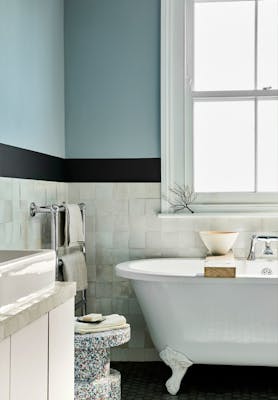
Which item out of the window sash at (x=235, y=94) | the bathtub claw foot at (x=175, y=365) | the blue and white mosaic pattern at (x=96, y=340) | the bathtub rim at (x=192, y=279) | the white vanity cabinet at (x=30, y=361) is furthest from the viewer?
the window sash at (x=235, y=94)

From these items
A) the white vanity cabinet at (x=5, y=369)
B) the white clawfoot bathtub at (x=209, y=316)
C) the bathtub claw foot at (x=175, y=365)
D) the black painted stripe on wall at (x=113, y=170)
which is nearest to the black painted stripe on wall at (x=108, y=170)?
the black painted stripe on wall at (x=113, y=170)

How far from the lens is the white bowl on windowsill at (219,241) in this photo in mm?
4316

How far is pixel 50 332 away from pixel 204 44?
9.70ft

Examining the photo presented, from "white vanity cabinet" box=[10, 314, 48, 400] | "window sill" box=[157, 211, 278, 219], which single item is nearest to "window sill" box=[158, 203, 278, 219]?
"window sill" box=[157, 211, 278, 219]

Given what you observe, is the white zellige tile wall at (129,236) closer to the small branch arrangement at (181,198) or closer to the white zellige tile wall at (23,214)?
the small branch arrangement at (181,198)

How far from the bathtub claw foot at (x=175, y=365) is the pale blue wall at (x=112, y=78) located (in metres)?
1.38

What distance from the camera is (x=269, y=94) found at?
454 centimetres

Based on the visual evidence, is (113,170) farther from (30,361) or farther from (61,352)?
(30,361)

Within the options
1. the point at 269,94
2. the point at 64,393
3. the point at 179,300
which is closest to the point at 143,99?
the point at 269,94

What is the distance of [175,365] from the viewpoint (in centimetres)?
388

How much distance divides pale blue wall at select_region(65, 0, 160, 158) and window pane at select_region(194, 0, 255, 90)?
301 mm

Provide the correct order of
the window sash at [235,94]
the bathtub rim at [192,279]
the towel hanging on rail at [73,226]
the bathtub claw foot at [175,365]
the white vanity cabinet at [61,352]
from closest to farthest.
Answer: the white vanity cabinet at [61,352] < the bathtub rim at [192,279] < the bathtub claw foot at [175,365] < the towel hanging on rail at [73,226] < the window sash at [235,94]

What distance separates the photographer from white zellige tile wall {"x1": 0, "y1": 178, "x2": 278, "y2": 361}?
4516mm

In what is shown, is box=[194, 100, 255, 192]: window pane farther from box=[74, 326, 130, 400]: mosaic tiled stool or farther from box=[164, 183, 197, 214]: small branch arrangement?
box=[74, 326, 130, 400]: mosaic tiled stool
